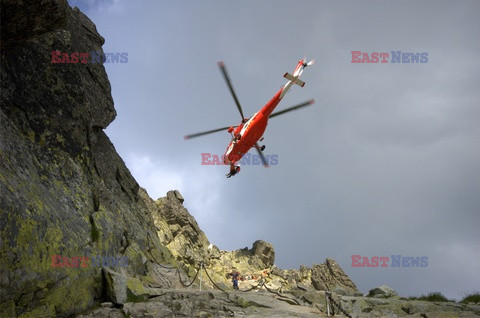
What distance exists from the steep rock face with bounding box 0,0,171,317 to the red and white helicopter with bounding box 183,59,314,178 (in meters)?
7.56

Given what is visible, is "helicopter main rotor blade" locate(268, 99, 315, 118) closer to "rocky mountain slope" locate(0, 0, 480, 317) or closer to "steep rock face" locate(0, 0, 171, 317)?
"rocky mountain slope" locate(0, 0, 480, 317)

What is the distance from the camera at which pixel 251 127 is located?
21156 millimetres

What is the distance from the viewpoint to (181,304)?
1053 cm

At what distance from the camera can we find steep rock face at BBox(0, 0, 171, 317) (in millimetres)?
7418

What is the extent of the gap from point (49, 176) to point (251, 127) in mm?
13012

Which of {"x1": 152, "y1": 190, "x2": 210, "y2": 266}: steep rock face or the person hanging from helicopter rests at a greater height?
the person hanging from helicopter

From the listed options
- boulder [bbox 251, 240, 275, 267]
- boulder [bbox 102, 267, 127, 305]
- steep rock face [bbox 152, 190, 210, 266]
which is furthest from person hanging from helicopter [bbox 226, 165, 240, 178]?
boulder [bbox 251, 240, 275, 267]

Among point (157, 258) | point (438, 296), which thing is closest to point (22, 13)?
point (157, 258)

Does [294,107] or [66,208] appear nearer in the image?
[66,208]

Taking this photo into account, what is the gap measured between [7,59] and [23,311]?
330 inches

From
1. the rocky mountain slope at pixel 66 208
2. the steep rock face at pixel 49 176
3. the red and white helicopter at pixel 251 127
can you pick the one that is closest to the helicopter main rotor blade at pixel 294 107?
the red and white helicopter at pixel 251 127

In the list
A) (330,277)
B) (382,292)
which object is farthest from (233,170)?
(330,277)

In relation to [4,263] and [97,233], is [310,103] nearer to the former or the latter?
[97,233]

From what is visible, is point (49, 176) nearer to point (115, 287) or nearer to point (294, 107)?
point (115, 287)
